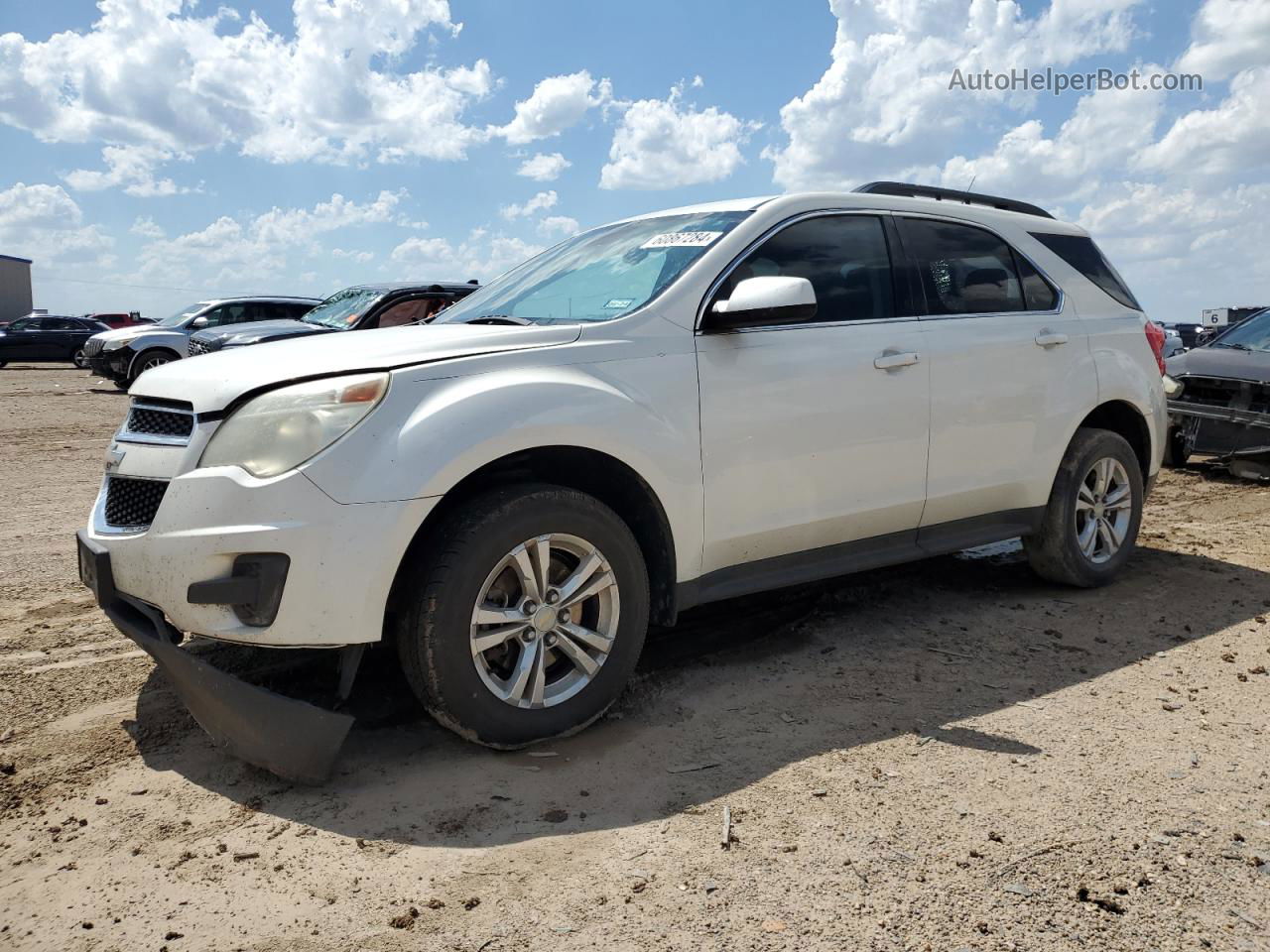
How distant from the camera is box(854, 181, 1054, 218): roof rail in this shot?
189 inches

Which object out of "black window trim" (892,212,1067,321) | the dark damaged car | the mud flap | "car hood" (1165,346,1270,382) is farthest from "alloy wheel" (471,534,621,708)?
"car hood" (1165,346,1270,382)

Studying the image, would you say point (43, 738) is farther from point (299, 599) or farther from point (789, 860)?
point (789, 860)

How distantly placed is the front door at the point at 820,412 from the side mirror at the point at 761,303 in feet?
0.25

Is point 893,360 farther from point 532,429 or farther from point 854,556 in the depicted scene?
point 532,429

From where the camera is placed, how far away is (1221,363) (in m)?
9.06

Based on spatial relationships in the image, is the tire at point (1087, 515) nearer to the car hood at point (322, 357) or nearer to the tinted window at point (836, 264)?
the tinted window at point (836, 264)

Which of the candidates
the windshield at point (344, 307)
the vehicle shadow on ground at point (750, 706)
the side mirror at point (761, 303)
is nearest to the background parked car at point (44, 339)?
the windshield at point (344, 307)

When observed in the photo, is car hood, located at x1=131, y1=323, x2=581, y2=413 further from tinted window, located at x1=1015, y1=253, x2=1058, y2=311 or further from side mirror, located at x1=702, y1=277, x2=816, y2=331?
tinted window, located at x1=1015, y1=253, x2=1058, y2=311

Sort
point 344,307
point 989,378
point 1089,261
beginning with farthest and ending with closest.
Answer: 1. point 344,307
2. point 1089,261
3. point 989,378

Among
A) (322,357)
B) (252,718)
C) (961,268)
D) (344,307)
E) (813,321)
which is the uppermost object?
(344,307)

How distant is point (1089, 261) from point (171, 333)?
15979 mm

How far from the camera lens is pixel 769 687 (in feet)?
13.2

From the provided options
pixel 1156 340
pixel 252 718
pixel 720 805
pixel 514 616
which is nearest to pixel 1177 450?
pixel 1156 340

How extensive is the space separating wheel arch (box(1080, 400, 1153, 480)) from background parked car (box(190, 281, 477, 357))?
7.83 meters
